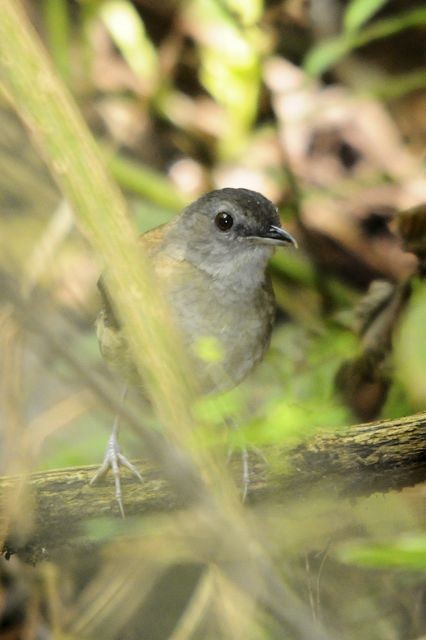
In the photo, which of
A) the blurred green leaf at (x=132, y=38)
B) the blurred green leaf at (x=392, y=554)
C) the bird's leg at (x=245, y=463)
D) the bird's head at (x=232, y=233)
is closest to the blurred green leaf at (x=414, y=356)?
the bird's leg at (x=245, y=463)

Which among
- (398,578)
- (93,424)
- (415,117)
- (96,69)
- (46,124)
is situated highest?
(96,69)

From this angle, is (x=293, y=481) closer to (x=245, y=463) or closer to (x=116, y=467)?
(x=245, y=463)

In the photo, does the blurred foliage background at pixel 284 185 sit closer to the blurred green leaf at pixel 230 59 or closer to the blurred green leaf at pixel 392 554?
the blurred green leaf at pixel 230 59

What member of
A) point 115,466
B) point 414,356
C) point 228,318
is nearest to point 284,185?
point 228,318

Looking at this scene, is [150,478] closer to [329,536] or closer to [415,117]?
[329,536]

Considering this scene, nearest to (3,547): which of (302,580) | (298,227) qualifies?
(302,580)

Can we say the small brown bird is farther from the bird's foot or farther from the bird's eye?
the bird's foot

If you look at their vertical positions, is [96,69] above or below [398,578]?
above

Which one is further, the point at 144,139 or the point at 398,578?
the point at 144,139
